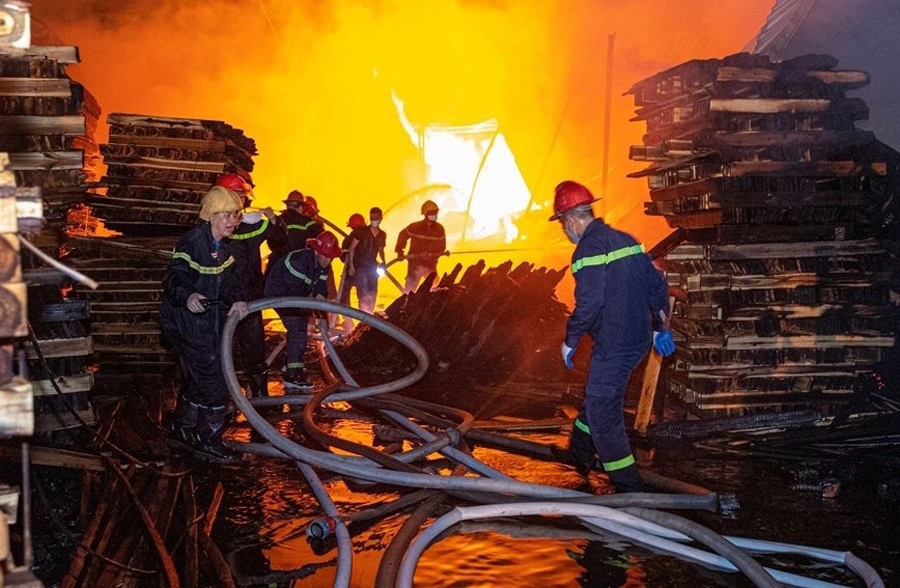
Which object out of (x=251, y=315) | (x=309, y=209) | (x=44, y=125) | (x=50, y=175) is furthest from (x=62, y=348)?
(x=309, y=209)

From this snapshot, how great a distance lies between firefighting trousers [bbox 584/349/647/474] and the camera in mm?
5000

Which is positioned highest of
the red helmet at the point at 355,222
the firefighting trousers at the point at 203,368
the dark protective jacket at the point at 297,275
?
the red helmet at the point at 355,222

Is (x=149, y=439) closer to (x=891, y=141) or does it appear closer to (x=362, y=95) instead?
(x=891, y=141)

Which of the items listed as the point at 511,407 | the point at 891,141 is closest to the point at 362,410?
the point at 511,407

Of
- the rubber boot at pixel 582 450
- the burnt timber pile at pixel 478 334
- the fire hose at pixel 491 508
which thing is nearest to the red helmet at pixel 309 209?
the burnt timber pile at pixel 478 334

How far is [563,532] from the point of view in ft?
14.9

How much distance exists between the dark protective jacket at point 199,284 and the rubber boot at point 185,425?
64cm

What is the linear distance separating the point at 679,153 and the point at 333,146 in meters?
19.0

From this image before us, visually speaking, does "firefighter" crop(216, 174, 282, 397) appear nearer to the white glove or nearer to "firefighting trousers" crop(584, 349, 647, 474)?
the white glove

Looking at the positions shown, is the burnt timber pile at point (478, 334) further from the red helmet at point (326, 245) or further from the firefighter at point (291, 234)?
the red helmet at point (326, 245)

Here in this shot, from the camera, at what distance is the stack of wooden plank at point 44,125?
6055mm

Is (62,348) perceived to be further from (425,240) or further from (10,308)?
(425,240)

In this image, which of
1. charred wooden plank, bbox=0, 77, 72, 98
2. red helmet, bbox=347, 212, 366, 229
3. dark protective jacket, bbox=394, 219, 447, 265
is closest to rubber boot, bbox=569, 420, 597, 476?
charred wooden plank, bbox=0, 77, 72, 98

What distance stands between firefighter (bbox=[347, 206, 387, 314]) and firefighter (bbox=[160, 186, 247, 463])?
701 cm
